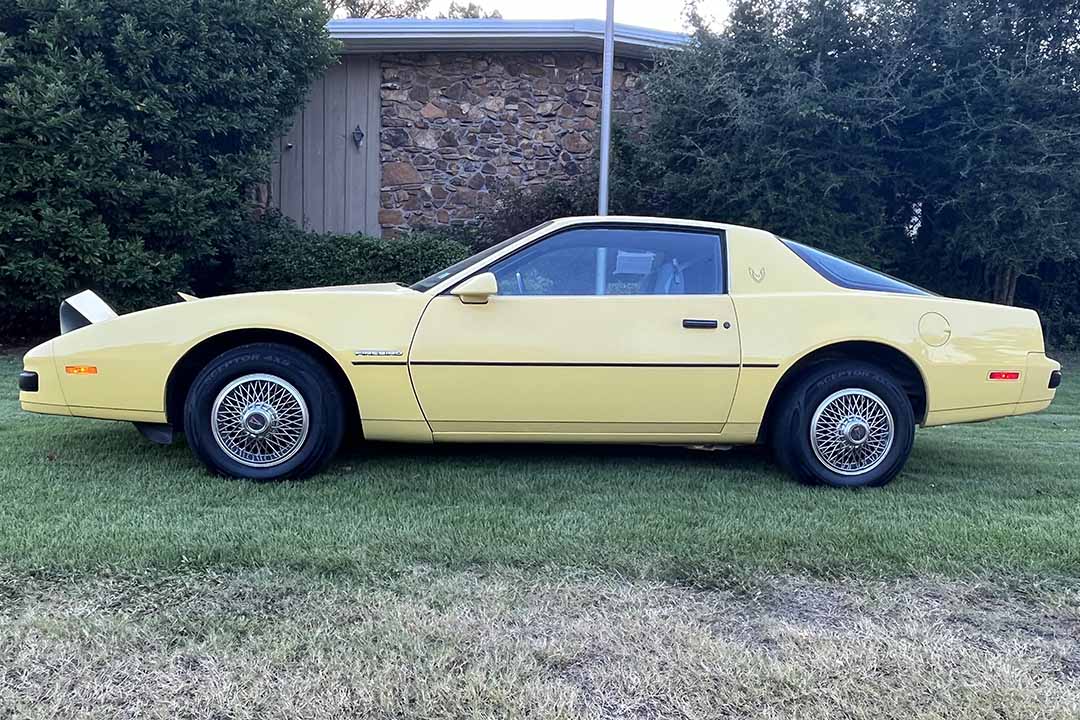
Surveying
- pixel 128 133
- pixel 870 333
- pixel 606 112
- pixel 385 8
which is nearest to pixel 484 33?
pixel 606 112

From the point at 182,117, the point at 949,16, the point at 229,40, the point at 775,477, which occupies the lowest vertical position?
the point at 775,477

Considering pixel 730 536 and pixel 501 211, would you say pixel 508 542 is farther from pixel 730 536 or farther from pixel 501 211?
pixel 501 211

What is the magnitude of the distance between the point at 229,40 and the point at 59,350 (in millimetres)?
5882

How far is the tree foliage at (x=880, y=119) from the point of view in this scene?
872 cm

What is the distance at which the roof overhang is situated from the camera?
10305 millimetres

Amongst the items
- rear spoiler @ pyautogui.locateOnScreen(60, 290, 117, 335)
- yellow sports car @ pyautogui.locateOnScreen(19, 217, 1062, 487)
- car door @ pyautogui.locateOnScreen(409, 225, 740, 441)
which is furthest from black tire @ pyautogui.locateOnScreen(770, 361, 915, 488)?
rear spoiler @ pyautogui.locateOnScreen(60, 290, 117, 335)

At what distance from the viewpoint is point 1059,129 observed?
8.70 meters

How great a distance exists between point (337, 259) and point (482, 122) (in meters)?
3.11

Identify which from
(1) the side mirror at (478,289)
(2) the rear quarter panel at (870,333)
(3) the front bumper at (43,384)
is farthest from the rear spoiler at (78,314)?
(2) the rear quarter panel at (870,333)

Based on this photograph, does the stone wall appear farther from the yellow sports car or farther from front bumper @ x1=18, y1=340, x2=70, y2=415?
front bumper @ x1=18, y1=340, x2=70, y2=415

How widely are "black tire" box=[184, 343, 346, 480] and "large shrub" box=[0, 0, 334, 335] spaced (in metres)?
5.30

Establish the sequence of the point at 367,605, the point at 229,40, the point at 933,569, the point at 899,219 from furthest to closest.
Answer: the point at 899,219 → the point at 229,40 → the point at 933,569 → the point at 367,605

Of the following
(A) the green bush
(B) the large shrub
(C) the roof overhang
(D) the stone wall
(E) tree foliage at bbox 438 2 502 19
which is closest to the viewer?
(B) the large shrub

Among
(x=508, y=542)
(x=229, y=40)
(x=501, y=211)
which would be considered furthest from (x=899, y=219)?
(x=508, y=542)
